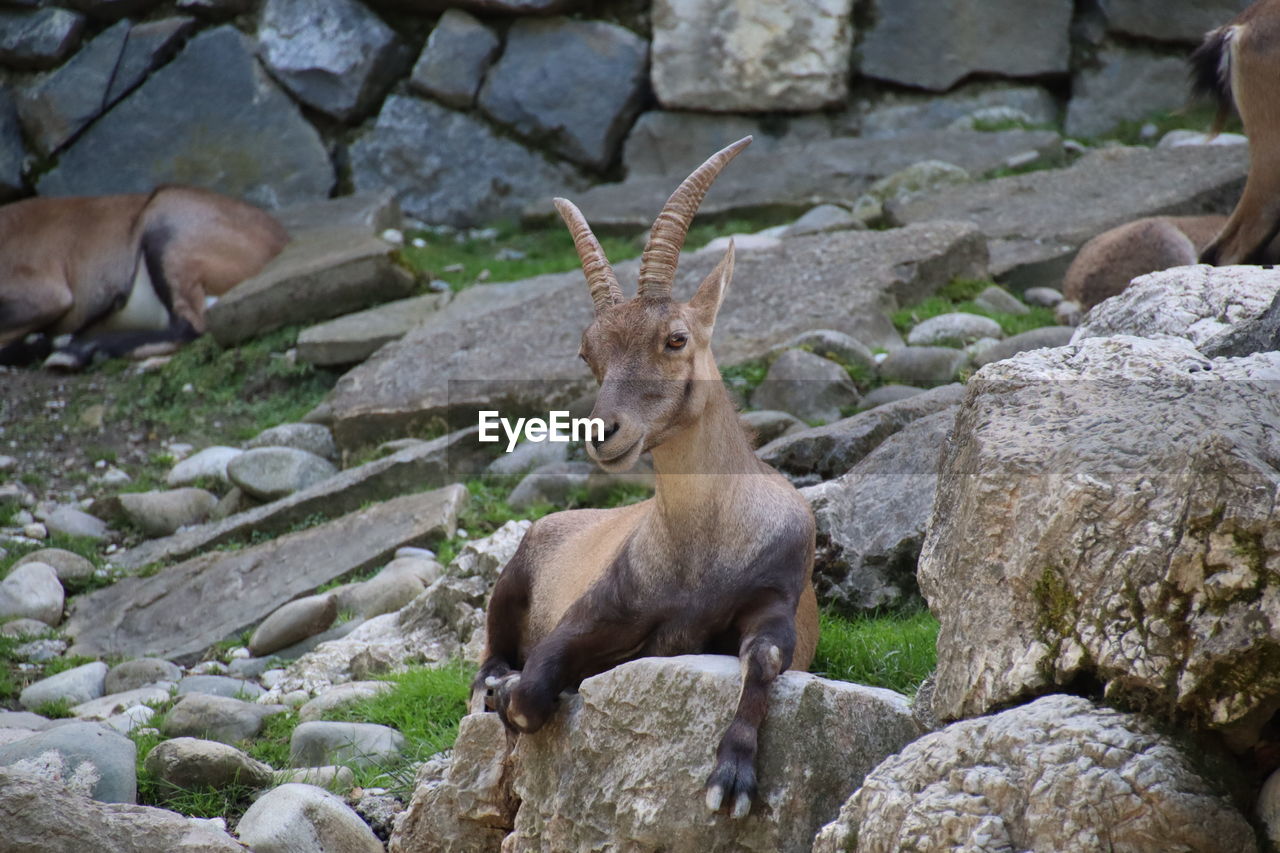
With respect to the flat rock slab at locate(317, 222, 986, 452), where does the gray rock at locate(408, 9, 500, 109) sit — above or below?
above

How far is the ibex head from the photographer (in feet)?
13.1

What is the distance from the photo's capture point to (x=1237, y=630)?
2463 millimetres

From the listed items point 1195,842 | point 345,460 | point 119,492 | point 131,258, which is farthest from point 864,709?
point 131,258

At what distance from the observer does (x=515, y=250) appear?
10.8 meters

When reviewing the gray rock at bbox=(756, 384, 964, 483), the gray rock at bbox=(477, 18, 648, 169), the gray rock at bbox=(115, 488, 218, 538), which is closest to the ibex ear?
the gray rock at bbox=(756, 384, 964, 483)

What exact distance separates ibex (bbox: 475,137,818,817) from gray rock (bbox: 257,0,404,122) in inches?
295

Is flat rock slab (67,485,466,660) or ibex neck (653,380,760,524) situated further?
flat rock slab (67,485,466,660)

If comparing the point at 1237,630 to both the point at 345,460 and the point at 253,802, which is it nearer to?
the point at 253,802

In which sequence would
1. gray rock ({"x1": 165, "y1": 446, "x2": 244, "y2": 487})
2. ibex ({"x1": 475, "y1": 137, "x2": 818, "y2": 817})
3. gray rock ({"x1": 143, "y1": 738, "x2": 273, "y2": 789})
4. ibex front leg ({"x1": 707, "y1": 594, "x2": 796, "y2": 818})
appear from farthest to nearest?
gray rock ({"x1": 165, "y1": 446, "x2": 244, "y2": 487}) < gray rock ({"x1": 143, "y1": 738, "x2": 273, "y2": 789}) < ibex ({"x1": 475, "y1": 137, "x2": 818, "y2": 817}) < ibex front leg ({"x1": 707, "y1": 594, "x2": 796, "y2": 818})

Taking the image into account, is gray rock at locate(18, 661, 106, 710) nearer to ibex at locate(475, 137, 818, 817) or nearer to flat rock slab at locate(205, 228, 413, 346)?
ibex at locate(475, 137, 818, 817)

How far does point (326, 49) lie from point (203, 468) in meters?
4.66

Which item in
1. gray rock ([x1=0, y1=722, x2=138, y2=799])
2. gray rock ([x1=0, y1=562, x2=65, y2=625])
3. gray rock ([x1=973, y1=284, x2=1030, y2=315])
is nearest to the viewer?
gray rock ([x1=0, y1=722, x2=138, y2=799])

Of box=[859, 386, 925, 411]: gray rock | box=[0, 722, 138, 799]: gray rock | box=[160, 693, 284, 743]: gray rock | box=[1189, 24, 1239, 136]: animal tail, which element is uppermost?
box=[1189, 24, 1239, 136]: animal tail

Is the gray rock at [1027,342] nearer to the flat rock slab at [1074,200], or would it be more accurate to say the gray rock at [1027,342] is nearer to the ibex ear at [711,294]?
the flat rock slab at [1074,200]
